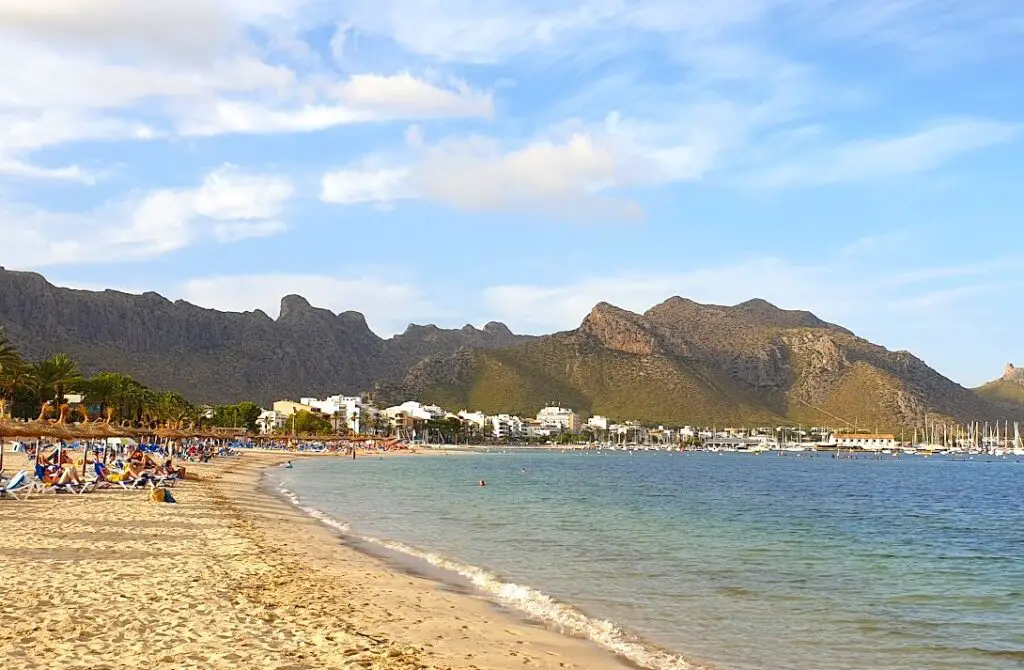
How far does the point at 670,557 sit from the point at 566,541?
3.98 meters

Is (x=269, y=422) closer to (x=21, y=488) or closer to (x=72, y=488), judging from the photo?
(x=72, y=488)

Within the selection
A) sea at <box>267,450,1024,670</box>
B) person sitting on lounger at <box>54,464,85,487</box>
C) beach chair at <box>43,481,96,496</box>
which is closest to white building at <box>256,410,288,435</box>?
sea at <box>267,450,1024,670</box>

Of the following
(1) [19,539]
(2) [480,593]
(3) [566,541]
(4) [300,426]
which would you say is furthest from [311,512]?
(4) [300,426]

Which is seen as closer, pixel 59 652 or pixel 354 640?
pixel 59 652

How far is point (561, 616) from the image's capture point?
13680mm

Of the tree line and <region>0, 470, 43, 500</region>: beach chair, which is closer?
<region>0, 470, 43, 500</region>: beach chair

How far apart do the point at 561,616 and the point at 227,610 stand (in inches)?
212

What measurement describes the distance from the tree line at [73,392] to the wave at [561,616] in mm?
40156

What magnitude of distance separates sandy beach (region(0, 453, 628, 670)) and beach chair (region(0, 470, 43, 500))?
21.1ft

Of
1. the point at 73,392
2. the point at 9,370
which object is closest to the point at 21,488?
the point at 9,370

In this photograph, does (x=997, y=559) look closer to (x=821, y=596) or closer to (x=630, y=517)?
(x=821, y=596)

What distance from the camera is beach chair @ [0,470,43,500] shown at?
26.1 meters

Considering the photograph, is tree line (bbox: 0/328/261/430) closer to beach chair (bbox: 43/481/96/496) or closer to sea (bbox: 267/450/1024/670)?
beach chair (bbox: 43/481/96/496)

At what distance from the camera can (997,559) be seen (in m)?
24.0
